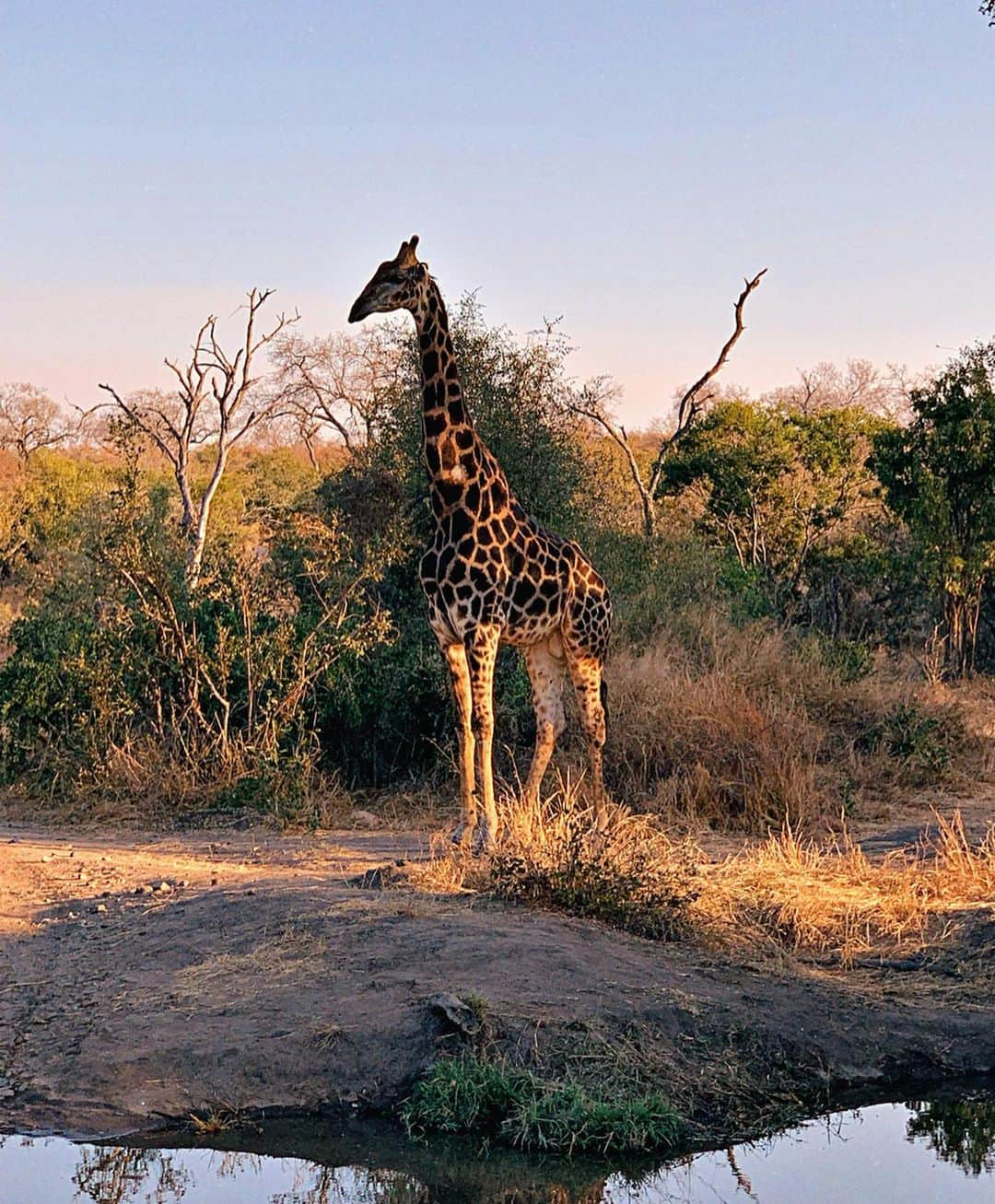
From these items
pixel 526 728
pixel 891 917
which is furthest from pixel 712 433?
pixel 891 917

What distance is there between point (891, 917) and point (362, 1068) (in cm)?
331

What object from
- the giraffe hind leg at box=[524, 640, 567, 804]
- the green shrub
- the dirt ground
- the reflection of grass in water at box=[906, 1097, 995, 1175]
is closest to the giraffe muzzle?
the giraffe hind leg at box=[524, 640, 567, 804]

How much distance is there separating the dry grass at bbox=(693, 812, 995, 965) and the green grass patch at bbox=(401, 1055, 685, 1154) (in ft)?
6.00

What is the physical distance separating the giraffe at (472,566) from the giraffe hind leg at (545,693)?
20 mm

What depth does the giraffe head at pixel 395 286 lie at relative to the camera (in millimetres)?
9172

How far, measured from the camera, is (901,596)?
19.0m

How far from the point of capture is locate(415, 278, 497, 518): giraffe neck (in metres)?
9.51

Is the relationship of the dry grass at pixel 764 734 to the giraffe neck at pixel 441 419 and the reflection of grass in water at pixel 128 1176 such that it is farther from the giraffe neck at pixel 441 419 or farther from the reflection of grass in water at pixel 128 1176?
the reflection of grass in water at pixel 128 1176

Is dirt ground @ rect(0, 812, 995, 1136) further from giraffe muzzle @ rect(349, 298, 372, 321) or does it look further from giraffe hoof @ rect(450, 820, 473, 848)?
giraffe muzzle @ rect(349, 298, 372, 321)

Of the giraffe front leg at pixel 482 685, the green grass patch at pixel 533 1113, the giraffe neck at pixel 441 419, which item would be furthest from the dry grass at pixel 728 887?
the giraffe neck at pixel 441 419

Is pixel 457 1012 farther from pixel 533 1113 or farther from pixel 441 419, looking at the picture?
pixel 441 419

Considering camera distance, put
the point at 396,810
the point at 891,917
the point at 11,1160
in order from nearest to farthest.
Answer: the point at 11,1160
the point at 891,917
the point at 396,810

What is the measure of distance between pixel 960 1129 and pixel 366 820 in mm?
5799

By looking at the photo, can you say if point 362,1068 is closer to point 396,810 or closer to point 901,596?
point 396,810
